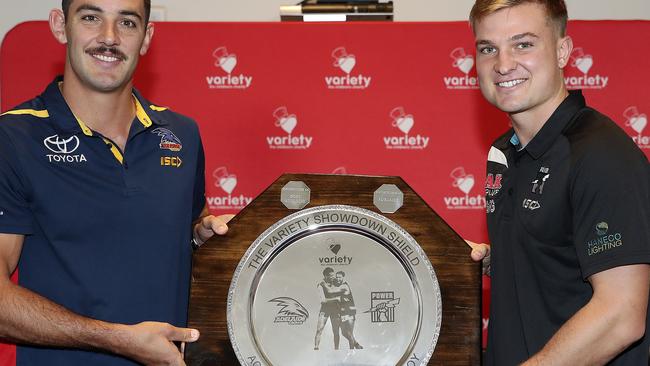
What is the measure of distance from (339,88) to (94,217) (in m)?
1.45

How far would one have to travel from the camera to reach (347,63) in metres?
3.29

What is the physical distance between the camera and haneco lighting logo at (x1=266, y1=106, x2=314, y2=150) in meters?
3.29

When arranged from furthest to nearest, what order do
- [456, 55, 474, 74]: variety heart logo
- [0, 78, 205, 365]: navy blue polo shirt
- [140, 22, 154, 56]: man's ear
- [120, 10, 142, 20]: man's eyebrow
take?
1. [456, 55, 474, 74]: variety heart logo
2. [140, 22, 154, 56]: man's ear
3. [120, 10, 142, 20]: man's eyebrow
4. [0, 78, 205, 365]: navy blue polo shirt

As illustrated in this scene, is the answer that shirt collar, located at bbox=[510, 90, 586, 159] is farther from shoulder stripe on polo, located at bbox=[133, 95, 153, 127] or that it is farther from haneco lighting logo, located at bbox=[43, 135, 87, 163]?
haneco lighting logo, located at bbox=[43, 135, 87, 163]

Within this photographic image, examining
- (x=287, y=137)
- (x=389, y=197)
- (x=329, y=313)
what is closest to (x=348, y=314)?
(x=329, y=313)

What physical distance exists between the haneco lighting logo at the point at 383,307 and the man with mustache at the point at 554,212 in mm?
222

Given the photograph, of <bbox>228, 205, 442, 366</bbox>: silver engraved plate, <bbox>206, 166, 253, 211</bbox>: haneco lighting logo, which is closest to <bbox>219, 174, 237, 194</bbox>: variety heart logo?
<bbox>206, 166, 253, 211</bbox>: haneco lighting logo

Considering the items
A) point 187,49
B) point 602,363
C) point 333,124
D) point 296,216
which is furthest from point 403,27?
point 602,363

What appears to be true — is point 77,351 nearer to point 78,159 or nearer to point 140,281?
point 140,281

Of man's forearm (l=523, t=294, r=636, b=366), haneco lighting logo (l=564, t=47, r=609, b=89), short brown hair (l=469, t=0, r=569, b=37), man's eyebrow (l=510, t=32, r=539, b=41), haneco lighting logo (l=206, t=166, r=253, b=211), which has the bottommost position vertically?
man's forearm (l=523, t=294, r=636, b=366)

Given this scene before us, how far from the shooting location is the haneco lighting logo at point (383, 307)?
6.56ft

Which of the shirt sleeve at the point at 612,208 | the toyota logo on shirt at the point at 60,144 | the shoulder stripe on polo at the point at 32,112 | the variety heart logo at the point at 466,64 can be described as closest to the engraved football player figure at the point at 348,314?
the shirt sleeve at the point at 612,208

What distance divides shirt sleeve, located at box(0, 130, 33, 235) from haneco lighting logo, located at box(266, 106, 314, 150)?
1.38 metres

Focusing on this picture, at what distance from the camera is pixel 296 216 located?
6.50 feet
